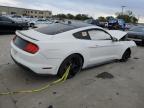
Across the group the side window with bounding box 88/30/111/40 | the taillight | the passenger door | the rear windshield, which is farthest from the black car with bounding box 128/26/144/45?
the taillight

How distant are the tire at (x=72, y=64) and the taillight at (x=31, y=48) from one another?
80 cm

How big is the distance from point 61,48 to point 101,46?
1660 millimetres

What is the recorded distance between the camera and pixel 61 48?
5023 millimetres

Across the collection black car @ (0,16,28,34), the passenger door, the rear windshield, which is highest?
black car @ (0,16,28,34)

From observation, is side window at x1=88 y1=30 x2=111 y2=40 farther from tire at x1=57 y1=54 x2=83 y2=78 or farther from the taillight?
the taillight

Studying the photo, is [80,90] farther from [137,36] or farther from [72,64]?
[137,36]

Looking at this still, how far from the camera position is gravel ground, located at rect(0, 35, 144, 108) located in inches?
164

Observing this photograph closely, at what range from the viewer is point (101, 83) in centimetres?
538

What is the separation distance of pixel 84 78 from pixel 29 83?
1495 mm

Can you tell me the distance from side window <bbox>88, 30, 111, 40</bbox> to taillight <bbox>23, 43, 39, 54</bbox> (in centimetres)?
188

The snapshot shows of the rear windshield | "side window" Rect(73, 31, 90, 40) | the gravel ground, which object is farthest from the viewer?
"side window" Rect(73, 31, 90, 40)

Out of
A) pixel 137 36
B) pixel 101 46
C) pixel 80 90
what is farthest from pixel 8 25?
pixel 80 90

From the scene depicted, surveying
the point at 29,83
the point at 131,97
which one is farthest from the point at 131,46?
the point at 29,83

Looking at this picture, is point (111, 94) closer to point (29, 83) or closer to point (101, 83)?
point (101, 83)
